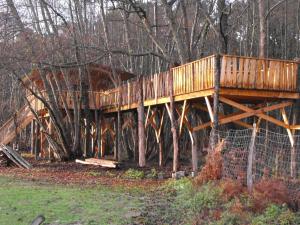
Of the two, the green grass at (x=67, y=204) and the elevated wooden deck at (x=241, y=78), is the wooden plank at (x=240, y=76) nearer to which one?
the elevated wooden deck at (x=241, y=78)

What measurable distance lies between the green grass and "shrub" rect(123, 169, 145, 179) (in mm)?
3691

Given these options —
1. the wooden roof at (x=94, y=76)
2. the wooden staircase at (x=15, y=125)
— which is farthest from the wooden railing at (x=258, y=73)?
the wooden staircase at (x=15, y=125)

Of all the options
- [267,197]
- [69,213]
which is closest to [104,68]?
[69,213]

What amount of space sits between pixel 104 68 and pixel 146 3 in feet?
31.0

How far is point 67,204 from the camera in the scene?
13.6 m

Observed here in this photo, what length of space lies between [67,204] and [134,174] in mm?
8179

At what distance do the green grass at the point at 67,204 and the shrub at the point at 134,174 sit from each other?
12.1ft

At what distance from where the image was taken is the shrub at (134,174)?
21.3 metres

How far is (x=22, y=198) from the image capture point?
1476 centimetres

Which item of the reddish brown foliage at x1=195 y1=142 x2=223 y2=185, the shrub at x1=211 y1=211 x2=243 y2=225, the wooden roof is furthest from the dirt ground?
the shrub at x1=211 y1=211 x2=243 y2=225

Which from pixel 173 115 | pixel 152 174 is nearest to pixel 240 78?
pixel 173 115

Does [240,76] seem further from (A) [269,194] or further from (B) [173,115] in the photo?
(A) [269,194]

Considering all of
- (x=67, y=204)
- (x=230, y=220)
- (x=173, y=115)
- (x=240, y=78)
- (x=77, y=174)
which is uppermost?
(x=240, y=78)

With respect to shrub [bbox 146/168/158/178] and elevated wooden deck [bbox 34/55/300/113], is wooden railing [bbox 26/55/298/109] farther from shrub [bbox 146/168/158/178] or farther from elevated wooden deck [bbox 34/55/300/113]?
shrub [bbox 146/168/158/178]
